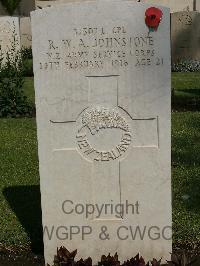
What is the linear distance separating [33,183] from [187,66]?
39.0 feet

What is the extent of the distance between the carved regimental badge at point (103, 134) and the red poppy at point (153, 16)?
22.9 inches

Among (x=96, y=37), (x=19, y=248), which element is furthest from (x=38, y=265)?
(x=96, y=37)

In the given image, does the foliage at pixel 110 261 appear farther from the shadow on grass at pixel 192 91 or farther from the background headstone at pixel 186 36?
the background headstone at pixel 186 36

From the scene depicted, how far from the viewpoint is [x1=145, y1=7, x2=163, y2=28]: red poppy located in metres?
3.47

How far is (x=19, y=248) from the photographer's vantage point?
167 inches

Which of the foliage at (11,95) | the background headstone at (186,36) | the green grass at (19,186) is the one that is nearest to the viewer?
the green grass at (19,186)

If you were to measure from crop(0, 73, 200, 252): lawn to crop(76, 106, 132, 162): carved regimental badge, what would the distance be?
0.99 meters

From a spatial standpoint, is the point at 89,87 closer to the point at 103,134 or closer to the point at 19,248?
the point at 103,134

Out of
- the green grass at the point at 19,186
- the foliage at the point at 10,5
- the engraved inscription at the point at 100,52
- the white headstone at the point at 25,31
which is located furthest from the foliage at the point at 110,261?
the foliage at the point at 10,5

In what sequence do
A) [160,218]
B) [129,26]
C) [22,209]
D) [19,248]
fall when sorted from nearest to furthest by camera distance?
[129,26], [160,218], [19,248], [22,209]

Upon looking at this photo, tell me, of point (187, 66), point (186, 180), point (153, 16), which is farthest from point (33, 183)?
point (187, 66)

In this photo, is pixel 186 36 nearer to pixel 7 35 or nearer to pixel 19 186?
pixel 7 35

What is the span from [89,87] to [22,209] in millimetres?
1890

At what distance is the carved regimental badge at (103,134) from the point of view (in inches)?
143
